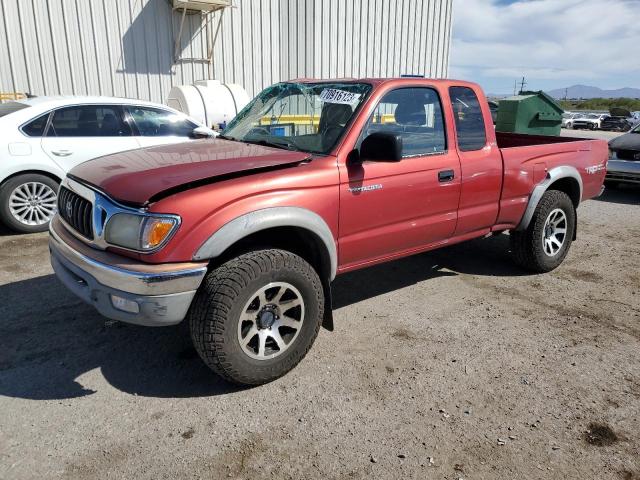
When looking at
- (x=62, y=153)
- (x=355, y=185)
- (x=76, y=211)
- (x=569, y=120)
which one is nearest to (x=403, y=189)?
(x=355, y=185)

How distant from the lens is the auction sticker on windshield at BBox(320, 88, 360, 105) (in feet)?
11.5

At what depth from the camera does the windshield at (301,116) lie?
3.45 m

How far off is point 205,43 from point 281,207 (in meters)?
9.67

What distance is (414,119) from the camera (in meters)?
3.77

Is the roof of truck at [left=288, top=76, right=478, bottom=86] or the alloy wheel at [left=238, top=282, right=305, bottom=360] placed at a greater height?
the roof of truck at [left=288, top=76, right=478, bottom=86]

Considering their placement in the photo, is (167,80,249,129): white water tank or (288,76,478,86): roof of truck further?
(167,80,249,129): white water tank

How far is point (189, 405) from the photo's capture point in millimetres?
2836

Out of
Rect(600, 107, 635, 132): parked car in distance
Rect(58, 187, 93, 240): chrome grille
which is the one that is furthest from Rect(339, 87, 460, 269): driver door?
Rect(600, 107, 635, 132): parked car in distance

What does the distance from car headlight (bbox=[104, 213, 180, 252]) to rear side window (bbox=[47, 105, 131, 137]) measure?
4174 mm

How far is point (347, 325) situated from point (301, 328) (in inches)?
32.6

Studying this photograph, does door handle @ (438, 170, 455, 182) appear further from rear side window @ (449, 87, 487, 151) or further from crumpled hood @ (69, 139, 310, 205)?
crumpled hood @ (69, 139, 310, 205)

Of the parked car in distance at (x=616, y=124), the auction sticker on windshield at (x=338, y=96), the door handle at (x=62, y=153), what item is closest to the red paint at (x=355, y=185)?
the auction sticker on windshield at (x=338, y=96)

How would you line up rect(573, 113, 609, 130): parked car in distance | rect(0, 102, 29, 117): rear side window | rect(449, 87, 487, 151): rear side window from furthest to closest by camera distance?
1. rect(573, 113, 609, 130): parked car in distance
2. rect(0, 102, 29, 117): rear side window
3. rect(449, 87, 487, 151): rear side window

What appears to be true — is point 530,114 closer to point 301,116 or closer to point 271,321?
point 301,116
